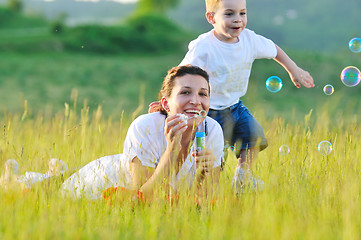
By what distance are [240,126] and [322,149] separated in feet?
2.22

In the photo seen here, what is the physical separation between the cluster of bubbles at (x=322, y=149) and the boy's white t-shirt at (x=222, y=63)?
556 millimetres

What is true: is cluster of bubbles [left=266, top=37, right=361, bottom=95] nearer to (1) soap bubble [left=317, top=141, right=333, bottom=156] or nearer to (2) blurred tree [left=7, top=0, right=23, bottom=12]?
(1) soap bubble [left=317, top=141, right=333, bottom=156]

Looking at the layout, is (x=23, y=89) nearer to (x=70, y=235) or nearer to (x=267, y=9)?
(x=70, y=235)

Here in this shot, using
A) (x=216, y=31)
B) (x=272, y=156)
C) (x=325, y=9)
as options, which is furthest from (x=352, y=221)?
(x=325, y=9)

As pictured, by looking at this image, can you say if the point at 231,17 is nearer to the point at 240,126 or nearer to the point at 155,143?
the point at 240,126

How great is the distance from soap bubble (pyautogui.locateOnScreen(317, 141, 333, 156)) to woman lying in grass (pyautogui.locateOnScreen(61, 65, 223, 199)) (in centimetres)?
85

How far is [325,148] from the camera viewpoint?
3.83 metres

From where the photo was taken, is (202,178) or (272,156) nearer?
(202,178)

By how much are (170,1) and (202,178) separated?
42.0 m

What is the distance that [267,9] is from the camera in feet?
196

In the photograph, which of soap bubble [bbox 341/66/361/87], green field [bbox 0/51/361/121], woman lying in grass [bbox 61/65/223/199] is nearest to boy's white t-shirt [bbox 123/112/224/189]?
woman lying in grass [bbox 61/65/223/199]

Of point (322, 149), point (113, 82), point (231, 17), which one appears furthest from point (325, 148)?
point (113, 82)

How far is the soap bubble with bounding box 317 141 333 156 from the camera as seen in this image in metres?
3.80

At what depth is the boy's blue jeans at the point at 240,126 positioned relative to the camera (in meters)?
4.04
